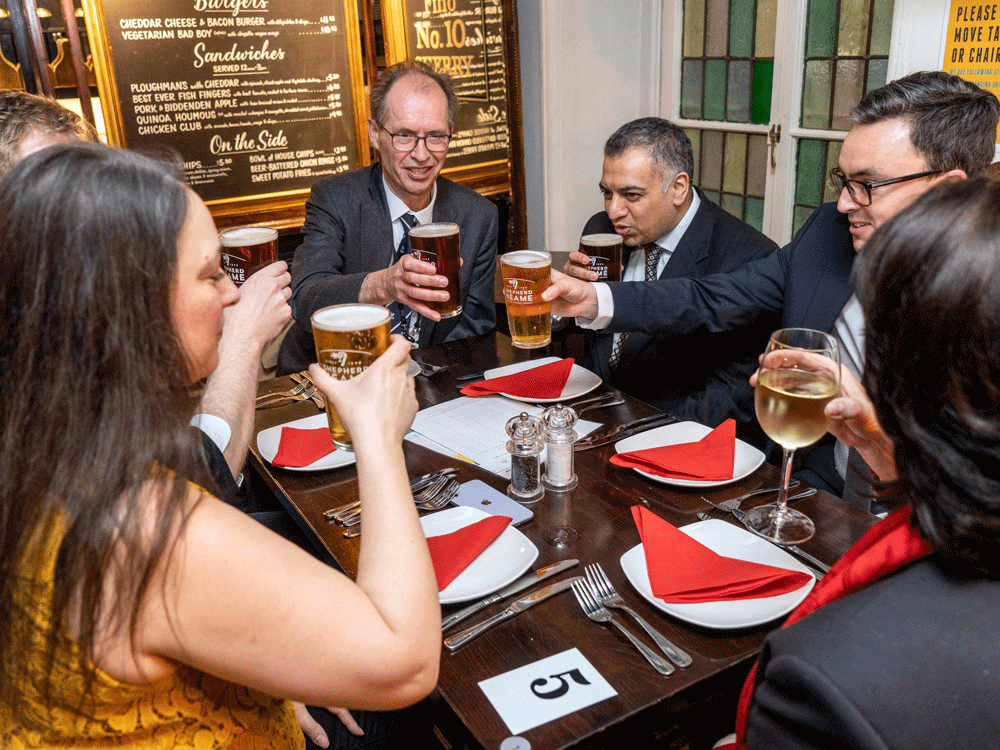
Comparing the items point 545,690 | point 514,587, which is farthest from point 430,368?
point 545,690

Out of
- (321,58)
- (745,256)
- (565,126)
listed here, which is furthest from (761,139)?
(321,58)

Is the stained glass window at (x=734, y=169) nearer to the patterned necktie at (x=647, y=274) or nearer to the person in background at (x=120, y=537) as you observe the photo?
the patterned necktie at (x=647, y=274)

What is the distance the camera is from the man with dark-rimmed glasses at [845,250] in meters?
1.86

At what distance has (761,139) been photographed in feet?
12.9

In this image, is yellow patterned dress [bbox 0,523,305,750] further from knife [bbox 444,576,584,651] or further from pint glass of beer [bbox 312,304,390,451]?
pint glass of beer [bbox 312,304,390,451]

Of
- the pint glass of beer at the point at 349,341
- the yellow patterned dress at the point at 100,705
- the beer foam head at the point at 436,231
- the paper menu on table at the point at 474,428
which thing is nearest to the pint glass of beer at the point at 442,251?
the beer foam head at the point at 436,231

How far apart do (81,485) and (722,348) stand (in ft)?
6.95

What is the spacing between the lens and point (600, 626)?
1160 mm

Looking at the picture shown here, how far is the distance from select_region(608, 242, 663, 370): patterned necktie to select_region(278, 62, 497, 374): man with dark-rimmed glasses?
0.49m

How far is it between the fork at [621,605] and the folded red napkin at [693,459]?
0.33 metres

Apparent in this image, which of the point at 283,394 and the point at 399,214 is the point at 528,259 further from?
the point at 399,214

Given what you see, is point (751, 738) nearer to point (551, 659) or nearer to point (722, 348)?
point (551, 659)

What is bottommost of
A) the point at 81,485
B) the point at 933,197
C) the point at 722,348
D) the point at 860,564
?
the point at 722,348

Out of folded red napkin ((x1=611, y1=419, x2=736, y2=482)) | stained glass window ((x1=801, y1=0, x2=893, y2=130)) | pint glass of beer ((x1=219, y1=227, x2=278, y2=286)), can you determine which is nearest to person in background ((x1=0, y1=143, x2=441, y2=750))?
folded red napkin ((x1=611, y1=419, x2=736, y2=482))
